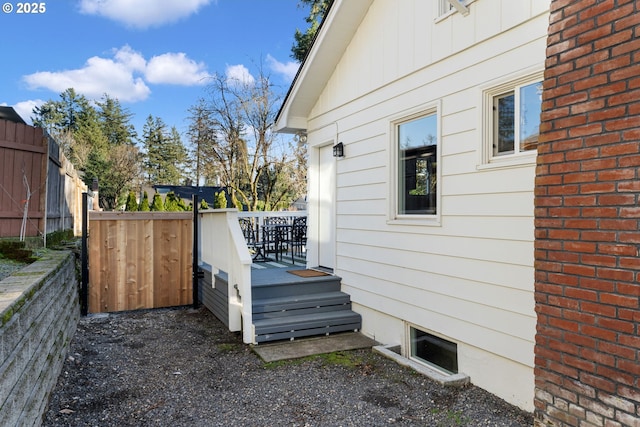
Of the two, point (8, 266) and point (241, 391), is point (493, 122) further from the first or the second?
point (8, 266)

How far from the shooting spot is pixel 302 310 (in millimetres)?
5383

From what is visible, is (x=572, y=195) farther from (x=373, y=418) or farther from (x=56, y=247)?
(x=56, y=247)

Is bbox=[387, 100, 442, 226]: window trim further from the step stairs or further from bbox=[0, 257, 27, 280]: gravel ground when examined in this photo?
bbox=[0, 257, 27, 280]: gravel ground

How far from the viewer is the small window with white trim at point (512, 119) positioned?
3365 millimetres

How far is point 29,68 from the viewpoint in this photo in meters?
35.8

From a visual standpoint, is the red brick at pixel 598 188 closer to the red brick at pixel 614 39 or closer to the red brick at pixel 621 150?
the red brick at pixel 621 150

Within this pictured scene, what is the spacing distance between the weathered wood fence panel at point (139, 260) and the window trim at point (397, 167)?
12.1 ft

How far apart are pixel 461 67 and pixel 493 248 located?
1.75m

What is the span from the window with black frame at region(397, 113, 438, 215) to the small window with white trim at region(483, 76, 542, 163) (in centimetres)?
71

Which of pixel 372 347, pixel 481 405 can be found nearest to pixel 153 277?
pixel 372 347

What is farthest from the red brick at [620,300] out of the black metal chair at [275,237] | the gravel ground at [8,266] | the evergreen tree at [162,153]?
the evergreen tree at [162,153]

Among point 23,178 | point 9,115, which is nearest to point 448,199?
point 23,178

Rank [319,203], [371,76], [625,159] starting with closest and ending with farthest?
[625,159], [371,76], [319,203]

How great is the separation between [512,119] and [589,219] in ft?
5.61
